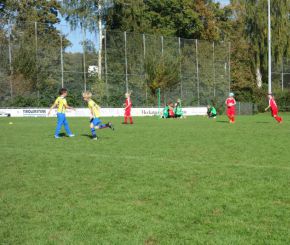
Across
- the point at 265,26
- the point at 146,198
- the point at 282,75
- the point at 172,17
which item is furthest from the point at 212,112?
the point at 146,198

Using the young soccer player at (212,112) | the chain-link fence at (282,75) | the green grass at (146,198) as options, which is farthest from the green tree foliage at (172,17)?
the green grass at (146,198)

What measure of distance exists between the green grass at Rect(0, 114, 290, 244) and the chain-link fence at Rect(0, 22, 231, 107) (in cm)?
3373

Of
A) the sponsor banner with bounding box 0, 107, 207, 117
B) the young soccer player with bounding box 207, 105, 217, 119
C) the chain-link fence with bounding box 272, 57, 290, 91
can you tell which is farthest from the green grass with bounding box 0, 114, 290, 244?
the chain-link fence with bounding box 272, 57, 290, 91

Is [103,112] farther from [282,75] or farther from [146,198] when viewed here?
[146,198]

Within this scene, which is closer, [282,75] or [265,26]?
[265,26]

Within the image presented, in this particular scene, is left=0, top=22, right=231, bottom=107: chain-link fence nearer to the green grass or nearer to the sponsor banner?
the sponsor banner

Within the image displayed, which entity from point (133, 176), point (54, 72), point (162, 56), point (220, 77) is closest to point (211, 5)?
point (220, 77)

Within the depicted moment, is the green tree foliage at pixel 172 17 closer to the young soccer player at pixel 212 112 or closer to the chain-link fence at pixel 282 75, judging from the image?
the chain-link fence at pixel 282 75

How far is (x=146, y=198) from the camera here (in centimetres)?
712

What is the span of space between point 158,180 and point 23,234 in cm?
344

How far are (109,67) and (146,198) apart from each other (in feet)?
144

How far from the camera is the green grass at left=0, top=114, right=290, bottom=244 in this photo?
17.8 ft

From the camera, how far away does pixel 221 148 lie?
14.1 metres

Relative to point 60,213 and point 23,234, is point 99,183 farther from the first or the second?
point 23,234
